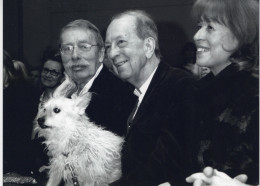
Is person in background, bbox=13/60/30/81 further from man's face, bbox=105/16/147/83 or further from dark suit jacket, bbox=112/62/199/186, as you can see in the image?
dark suit jacket, bbox=112/62/199/186

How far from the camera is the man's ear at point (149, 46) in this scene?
1.90m

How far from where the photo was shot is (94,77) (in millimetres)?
2010

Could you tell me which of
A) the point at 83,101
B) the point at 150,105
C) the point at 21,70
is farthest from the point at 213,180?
the point at 21,70

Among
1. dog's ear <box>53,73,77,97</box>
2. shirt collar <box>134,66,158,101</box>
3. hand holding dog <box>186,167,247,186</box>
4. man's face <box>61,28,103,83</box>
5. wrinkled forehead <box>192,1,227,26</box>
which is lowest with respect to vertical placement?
hand holding dog <box>186,167,247,186</box>

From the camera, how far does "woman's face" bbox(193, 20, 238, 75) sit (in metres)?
1.75

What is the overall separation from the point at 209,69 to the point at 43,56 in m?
0.81

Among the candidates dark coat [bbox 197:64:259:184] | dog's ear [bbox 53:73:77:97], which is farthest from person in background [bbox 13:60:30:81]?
dark coat [bbox 197:64:259:184]

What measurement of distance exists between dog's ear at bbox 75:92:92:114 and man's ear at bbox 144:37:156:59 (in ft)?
1.13

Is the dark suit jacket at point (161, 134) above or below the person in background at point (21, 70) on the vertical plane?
below

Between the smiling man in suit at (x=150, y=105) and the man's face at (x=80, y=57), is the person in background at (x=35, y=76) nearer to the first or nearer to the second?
the man's face at (x=80, y=57)

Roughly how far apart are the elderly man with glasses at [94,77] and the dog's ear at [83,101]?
2cm

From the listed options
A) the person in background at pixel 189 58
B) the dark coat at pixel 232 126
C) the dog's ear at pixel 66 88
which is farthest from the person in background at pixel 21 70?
the dark coat at pixel 232 126

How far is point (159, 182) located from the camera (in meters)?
1.87

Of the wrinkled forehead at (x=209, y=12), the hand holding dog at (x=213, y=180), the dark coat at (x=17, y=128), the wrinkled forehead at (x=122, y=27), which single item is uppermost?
the wrinkled forehead at (x=209, y=12)
